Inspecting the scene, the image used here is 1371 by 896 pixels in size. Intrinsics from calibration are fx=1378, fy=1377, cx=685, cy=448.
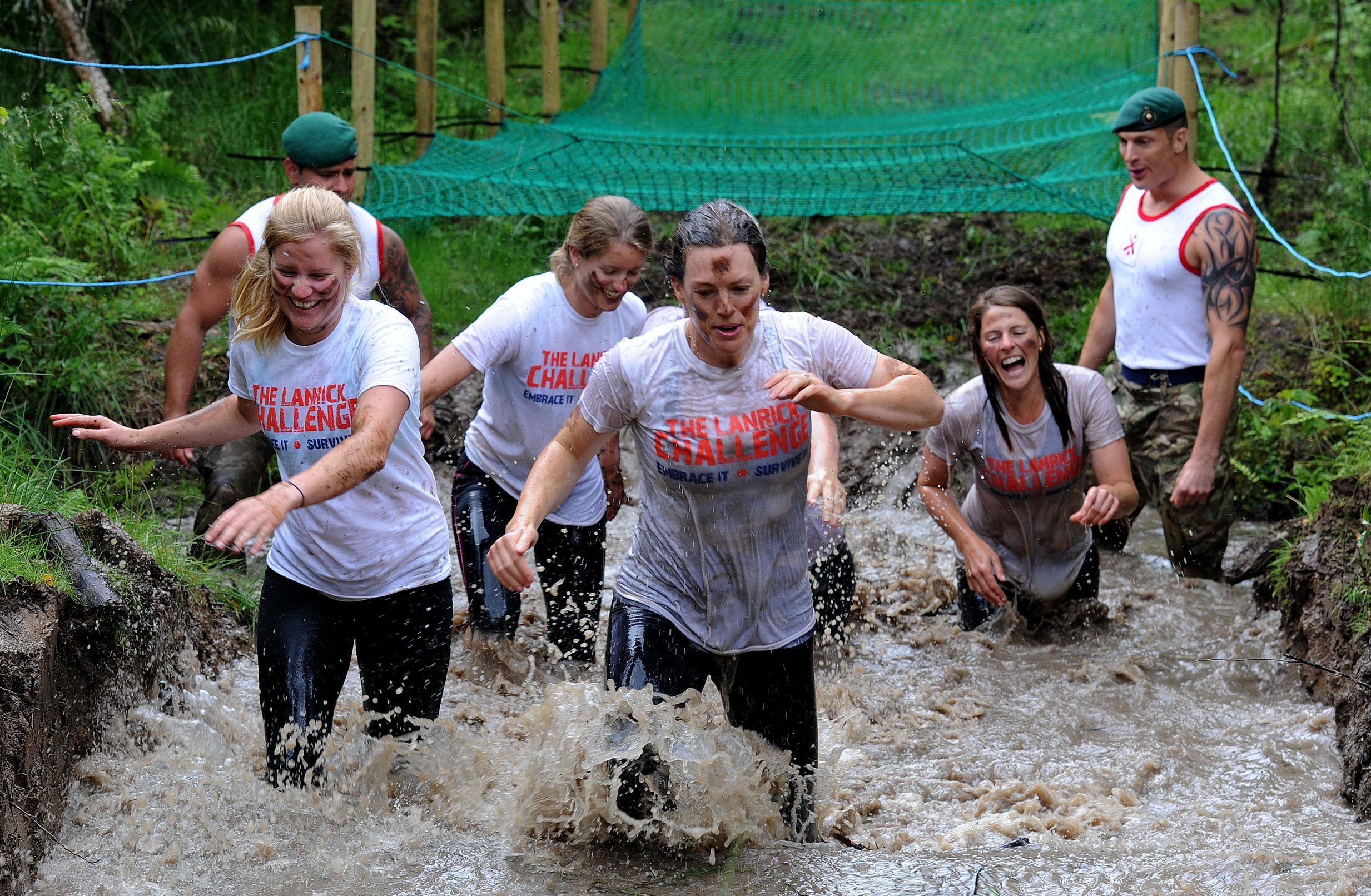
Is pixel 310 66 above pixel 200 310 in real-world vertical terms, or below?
above

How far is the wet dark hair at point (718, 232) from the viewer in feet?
10.9

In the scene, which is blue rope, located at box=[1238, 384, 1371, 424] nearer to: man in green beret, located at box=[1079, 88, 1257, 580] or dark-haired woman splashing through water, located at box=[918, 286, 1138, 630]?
man in green beret, located at box=[1079, 88, 1257, 580]

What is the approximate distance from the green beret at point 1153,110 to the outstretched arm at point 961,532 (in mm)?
1700

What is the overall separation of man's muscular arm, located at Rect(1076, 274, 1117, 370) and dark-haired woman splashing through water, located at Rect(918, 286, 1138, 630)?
2.93ft

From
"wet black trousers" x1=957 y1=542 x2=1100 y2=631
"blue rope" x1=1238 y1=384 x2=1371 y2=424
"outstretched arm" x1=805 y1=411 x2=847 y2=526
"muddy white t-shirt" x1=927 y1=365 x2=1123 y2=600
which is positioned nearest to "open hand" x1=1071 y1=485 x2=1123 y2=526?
"muddy white t-shirt" x1=927 y1=365 x2=1123 y2=600

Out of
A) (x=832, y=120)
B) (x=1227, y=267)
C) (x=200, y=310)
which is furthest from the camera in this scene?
(x=832, y=120)

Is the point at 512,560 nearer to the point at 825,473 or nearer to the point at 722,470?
the point at 722,470

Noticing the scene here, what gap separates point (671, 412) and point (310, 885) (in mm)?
1548

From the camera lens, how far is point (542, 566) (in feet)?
17.0

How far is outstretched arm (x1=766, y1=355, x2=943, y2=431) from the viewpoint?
317cm

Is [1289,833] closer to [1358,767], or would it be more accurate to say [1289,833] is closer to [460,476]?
[1358,767]

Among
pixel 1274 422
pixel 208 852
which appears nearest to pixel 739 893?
pixel 208 852

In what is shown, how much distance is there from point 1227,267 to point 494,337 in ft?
10.2

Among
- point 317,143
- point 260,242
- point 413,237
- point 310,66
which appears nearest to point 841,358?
point 260,242
